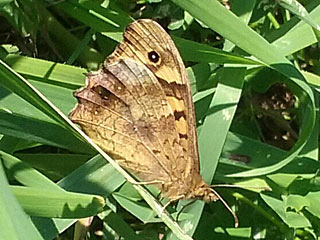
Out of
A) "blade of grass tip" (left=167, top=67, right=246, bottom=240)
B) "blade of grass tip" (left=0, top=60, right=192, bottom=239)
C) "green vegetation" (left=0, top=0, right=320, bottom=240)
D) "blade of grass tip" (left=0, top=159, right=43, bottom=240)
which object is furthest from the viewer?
"blade of grass tip" (left=167, top=67, right=246, bottom=240)

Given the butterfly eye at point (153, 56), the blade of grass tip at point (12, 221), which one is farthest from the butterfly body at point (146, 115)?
the blade of grass tip at point (12, 221)

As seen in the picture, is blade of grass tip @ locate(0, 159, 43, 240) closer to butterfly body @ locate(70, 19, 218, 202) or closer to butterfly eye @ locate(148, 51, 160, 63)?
butterfly body @ locate(70, 19, 218, 202)

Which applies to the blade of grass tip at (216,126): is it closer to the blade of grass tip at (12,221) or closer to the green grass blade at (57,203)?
the green grass blade at (57,203)

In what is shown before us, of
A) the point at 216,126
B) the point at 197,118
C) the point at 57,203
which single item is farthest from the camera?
the point at 197,118

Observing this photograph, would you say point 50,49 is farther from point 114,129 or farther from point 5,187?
point 5,187

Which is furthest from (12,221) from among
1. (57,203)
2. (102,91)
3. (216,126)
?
(216,126)

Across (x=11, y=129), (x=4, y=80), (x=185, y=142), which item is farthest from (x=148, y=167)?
(x=4, y=80)

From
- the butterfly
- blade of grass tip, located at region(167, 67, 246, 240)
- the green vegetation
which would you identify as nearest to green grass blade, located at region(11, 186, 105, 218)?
the green vegetation

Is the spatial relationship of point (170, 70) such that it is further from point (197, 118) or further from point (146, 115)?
point (197, 118)
